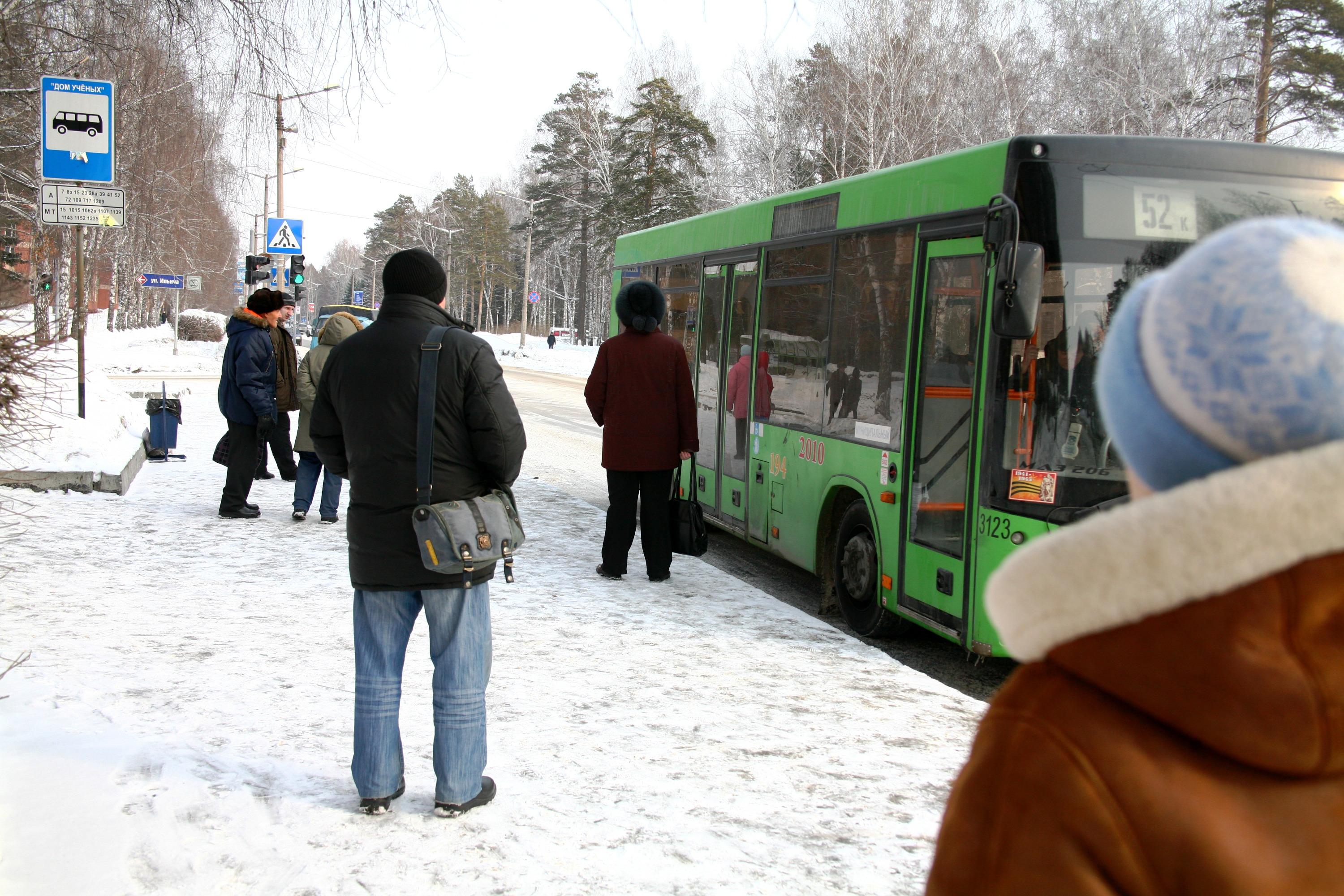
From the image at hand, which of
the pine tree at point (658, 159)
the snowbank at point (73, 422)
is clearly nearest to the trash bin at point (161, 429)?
the snowbank at point (73, 422)

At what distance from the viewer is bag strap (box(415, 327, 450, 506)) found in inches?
144

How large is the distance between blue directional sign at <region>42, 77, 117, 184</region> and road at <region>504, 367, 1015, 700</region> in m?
5.24

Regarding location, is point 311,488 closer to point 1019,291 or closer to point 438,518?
point 438,518

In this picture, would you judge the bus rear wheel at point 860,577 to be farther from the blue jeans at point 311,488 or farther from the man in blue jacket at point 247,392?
the man in blue jacket at point 247,392

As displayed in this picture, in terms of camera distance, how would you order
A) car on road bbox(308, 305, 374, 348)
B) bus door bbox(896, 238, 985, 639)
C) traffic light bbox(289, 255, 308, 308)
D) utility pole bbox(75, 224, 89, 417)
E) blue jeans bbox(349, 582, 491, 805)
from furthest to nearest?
traffic light bbox(289, 255, 308, 308) < car on road bbox(308, 305, 374, 348) < utility pole bbox(75, 224, 89, 417) < bus door bbox(896, 238, 985, 639) < blue jeans bbox(349, 582, 491, 805)

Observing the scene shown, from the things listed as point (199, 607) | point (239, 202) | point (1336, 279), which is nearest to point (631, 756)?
point (199, 607)

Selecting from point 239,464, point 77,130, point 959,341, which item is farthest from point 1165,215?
point 77,130

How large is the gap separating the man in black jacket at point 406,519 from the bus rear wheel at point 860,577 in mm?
3543

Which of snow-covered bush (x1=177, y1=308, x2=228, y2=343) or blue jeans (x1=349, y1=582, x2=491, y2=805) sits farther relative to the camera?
snow-covered bush (x1=177, y1=308, x2=228, y2=343)

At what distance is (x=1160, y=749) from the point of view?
1012 millimetres

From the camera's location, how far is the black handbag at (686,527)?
7.77 metres

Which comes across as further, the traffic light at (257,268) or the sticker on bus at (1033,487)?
the traffic light at (257,268)

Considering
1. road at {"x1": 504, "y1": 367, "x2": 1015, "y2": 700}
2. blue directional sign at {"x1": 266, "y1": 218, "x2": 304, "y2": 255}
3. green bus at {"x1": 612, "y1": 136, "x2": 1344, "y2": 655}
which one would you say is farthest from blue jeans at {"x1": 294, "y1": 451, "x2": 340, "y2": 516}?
blue directional sign at {"x1": 266, "y1": 218, "x2": 304, "y2": 255}

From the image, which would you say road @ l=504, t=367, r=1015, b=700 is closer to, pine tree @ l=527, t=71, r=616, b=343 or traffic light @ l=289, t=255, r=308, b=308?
traffic light @ l=289, t=255, r=308, b=308
